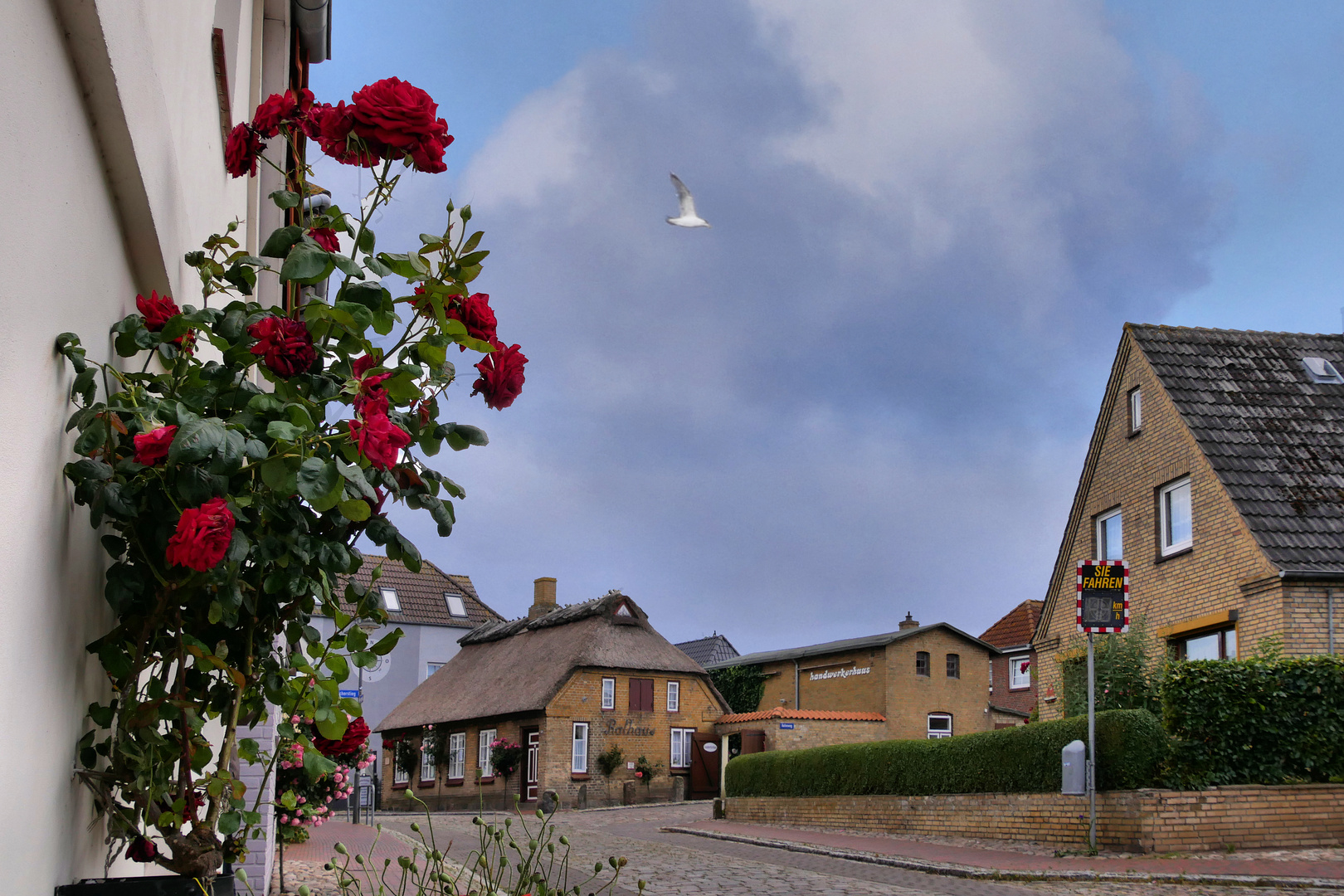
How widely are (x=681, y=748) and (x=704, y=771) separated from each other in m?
1.09

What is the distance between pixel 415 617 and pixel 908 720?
24.2 metres

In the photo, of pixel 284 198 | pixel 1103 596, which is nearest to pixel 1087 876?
pixel 1103 596

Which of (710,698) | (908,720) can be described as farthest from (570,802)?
(908,720)

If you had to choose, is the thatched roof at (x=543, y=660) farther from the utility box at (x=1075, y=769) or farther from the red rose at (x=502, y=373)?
the red rose at (x=502, y=373)

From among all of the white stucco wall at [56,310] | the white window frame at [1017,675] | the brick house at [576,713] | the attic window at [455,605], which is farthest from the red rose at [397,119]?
the attic window at [455,605]

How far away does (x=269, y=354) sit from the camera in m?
3.00

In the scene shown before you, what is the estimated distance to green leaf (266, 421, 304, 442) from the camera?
8.98ft

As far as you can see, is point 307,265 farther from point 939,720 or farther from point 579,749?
point 939,720

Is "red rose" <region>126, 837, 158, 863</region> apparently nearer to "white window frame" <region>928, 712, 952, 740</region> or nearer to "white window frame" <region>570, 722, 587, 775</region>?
"white window frame" <region>570, 722, 587, 775</region>

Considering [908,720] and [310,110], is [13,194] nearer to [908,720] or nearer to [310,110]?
[310,110]

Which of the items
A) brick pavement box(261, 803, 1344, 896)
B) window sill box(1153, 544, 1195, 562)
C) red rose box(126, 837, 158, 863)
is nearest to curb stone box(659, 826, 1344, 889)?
brick pavement box(261, 803, 1344, 896)

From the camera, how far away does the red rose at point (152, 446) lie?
2.66m

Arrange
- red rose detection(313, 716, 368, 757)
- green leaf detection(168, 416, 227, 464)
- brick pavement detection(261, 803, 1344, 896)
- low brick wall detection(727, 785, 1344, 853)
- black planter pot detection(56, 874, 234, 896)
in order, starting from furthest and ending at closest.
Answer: low brick wall detection(727, 785, 1344, 853) < brick pavement detection(261, 803, 1344, 896) < red rose detection(313, 716, 368, 757) < black planter pot detection(56, 874, 234, 896) < green leaf detection(168, 416, 227, 464)

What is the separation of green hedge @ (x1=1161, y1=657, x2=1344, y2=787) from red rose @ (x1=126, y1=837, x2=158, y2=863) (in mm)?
14869
